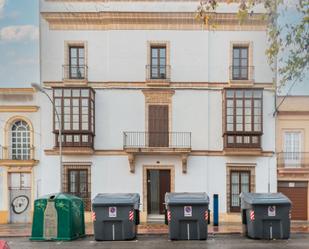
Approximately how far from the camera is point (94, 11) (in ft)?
70.8

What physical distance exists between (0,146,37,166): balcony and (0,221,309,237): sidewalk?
120 inches

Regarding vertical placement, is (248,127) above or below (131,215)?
above

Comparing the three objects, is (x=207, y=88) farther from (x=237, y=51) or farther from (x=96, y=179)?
(x=96, y=179)

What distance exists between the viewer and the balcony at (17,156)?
2138cm

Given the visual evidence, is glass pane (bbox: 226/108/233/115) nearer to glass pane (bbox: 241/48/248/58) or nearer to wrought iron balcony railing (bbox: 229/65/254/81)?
wrought iron balcony railing (bbox: 229/65/254/81)

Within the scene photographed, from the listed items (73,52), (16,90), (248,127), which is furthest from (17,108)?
(248,127)

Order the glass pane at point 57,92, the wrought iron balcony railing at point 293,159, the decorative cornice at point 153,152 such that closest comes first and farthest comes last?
the decorative cornice at point 153,152
the glass pane at point 57,92
the wrought iron balcony railing at point 293,159

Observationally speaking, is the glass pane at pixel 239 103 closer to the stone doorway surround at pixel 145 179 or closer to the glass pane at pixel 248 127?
the glass pane at pixel 248 127

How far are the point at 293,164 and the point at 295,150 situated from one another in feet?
2.41

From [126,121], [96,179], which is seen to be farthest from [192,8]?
[96,179]

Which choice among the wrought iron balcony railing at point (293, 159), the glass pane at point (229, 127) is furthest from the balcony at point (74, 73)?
the wrought iron balcony railing at point (293, 159)

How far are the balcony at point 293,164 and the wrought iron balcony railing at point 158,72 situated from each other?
701 centimetres

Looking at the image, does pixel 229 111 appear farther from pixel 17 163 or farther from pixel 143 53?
pixel 17 163

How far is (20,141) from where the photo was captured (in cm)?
2184
